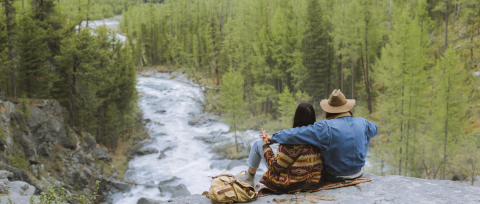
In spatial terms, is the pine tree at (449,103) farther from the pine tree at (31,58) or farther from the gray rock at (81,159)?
the pine tree at (31,58)

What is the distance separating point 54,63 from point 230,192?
54.2 ft

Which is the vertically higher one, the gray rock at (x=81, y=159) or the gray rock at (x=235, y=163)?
the gray rock at (x=81, y=159)

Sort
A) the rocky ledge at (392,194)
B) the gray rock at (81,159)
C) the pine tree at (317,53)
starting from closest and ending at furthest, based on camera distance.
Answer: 1. the rocky ledge at (392,194)
2. the gray rock at (81,159)
3. the pine tree at (317,53)

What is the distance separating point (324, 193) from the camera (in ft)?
11.8

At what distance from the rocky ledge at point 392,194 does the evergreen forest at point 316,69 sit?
1275 centimetres

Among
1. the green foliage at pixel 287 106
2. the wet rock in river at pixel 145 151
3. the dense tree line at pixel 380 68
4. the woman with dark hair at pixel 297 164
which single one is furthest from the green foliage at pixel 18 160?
the green foliage at pixel 287 106

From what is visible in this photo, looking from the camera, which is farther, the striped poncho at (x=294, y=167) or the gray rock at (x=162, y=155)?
the gray rock at (x=162, y=155)

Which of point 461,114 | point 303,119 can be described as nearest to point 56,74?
point 303,119

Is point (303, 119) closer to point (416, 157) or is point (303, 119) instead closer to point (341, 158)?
point (341, 158)

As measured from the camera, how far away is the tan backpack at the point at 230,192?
3451 mm

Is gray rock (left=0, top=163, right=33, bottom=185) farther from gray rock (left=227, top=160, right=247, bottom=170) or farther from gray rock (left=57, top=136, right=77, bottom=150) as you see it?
gray rock (left=227, top=160, right=247, bottom=170)

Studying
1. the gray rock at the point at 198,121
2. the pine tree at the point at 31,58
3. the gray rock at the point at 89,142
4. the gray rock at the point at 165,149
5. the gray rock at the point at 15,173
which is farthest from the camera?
the gray rock at the point at 198,121

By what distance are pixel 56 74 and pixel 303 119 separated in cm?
1643

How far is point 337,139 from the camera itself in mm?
3393
